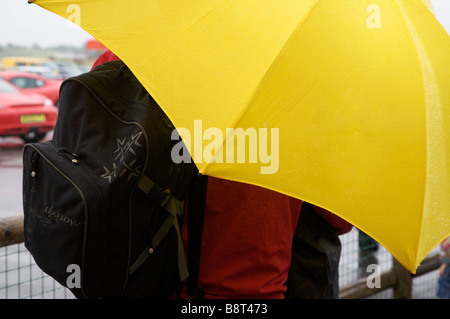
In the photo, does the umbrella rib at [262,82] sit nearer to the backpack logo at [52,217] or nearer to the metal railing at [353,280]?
the backpack logo at [52,217]

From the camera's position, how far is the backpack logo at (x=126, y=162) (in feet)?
4.90

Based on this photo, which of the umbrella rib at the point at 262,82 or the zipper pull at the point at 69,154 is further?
the zipper pull at the point at 69,154

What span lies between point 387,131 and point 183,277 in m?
0.71

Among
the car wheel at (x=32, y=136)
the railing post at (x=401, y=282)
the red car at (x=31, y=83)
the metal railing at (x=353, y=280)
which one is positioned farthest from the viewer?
the red car at (x=31, y=83)

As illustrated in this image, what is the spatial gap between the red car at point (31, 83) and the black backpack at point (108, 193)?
12774 mm

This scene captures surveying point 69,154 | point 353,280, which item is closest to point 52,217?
point 69,154

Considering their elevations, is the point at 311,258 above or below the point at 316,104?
below

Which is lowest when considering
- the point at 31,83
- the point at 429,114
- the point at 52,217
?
the point at 52,217

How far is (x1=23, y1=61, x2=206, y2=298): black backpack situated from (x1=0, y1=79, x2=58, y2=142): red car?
9056mm

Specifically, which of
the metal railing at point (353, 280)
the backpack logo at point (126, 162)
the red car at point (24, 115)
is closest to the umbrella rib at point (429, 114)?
the backpack logo at point (126, 162)

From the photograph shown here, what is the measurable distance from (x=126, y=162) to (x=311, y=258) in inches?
35.1

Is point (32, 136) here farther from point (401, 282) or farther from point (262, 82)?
point (262, 82)

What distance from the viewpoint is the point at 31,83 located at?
14234 mm

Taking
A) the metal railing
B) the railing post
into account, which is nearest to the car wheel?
the metal railing
